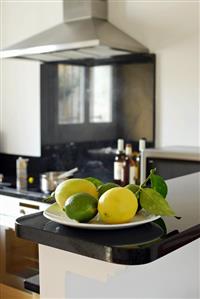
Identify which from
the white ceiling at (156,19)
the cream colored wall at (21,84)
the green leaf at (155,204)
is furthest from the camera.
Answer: the cream colored wall at (21,84)

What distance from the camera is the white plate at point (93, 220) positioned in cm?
94

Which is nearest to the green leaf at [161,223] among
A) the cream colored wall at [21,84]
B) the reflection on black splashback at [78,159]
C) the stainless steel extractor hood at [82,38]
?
the stainless steel extractor hood at [82,38]

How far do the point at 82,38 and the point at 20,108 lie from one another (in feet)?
4.35

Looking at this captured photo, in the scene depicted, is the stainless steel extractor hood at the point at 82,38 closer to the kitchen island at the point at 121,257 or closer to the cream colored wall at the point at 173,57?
the cream colored wall at the point at 173,57

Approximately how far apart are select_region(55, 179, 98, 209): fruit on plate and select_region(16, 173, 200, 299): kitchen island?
0.06 m

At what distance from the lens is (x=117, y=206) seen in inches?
36.5

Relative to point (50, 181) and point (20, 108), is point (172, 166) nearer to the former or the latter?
point (50, 181)

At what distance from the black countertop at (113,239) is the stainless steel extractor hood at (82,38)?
5.36 feet

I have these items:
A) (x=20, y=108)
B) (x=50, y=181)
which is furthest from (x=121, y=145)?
(x=20, y=108)

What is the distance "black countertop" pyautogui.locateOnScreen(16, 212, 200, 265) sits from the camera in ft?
2.83

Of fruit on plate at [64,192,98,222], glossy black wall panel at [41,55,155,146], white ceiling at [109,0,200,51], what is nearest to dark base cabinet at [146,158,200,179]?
glossy black wall panel at [41,55,155,146]

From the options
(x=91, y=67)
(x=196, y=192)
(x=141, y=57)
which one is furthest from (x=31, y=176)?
(x=196, y=192)

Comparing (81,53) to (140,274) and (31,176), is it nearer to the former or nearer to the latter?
(31,176)

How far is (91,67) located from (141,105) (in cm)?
56
